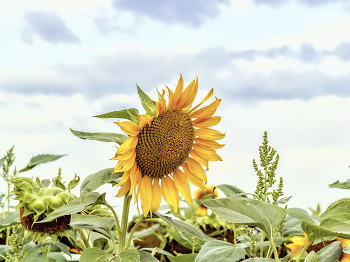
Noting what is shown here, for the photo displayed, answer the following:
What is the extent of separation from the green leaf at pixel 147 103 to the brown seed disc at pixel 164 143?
0.02m

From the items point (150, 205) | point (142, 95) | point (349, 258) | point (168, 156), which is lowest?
point (349, 258)

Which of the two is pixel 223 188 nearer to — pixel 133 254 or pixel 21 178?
pixel 133 254

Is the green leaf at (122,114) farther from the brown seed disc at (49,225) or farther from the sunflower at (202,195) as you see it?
the sunflower at (202,195)

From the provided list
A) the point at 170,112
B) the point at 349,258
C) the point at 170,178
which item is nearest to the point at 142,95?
→ the point at 170,112

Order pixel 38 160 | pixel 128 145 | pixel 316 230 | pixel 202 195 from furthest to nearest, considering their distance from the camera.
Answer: pixel 202 195
pixel 38 160
pixel 128 145
pixel 316 230

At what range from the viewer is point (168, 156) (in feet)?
2.67

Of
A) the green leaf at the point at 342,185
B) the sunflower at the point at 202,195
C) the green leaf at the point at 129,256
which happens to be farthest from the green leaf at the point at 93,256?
the sunflower at the point at 202,195

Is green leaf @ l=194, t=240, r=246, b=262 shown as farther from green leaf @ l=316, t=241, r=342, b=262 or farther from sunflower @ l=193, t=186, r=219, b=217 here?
sunflower @ l=193, t=186, r=219, b=217

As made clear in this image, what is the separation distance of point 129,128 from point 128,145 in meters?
0.03

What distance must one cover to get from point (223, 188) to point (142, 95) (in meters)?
0.26

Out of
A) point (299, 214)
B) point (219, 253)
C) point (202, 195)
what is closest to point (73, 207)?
Answer: point (219, 253)

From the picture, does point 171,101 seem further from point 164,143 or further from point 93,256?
point 93,256

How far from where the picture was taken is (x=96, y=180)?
2.29ft

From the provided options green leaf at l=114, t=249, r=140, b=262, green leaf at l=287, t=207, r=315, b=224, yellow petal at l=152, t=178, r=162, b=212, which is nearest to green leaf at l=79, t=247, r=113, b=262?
green leaf at l=114, t=249, r=140, b=262
